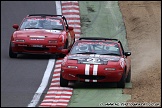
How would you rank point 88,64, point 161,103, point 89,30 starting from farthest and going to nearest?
point 89,30 → point 88,64 → point 161,103

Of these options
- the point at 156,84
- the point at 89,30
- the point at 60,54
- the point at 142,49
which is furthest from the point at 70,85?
the point at 89,30

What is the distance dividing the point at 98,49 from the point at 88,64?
138 centimetres

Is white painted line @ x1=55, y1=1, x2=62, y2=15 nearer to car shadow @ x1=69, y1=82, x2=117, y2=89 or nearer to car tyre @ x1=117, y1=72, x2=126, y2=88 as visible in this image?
car shadow @ x1=69, y1=82, x2=117, y2=89

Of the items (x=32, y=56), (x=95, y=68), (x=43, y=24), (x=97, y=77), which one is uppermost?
(x=43, y=24)

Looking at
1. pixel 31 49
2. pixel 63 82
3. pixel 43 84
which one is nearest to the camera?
pixel 63 82

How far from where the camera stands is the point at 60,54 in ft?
79.2

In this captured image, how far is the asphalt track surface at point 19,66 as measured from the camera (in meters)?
17.3

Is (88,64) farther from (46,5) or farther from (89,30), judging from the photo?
(46,5)

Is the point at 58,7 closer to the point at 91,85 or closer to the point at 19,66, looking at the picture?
the point at 19,66

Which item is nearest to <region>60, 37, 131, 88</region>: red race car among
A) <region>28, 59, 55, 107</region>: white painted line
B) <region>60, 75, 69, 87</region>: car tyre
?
<region>60, 75, 69, 87</region>: car tyre

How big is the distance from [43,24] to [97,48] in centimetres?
559

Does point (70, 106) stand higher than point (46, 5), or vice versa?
point (46, 5)

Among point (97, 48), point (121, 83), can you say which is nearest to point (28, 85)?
point (97, 48)

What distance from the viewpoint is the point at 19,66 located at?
73.1ft
